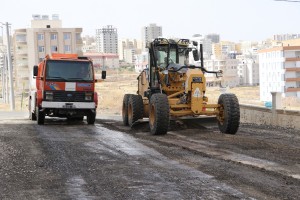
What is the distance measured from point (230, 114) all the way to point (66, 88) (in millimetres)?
8179

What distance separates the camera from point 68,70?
867 inches

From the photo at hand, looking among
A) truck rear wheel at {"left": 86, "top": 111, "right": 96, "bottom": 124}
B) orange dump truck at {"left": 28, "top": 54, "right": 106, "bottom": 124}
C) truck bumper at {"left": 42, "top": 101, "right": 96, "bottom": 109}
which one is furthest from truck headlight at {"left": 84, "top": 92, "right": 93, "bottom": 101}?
truck rear wheel at {"left": 86, "top": 111, "right": 96, "bottom": 124}

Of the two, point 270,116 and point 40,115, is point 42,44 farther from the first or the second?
point 270,116

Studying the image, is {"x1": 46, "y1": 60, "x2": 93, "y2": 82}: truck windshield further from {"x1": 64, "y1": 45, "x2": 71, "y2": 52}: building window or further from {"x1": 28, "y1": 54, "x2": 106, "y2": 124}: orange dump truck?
{"x1": 64, "y1": 45, "x2": 71, "y2": 52}: building window

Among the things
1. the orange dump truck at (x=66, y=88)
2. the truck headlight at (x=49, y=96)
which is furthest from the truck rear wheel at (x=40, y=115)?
the truck headlight at (x=49, y=96)

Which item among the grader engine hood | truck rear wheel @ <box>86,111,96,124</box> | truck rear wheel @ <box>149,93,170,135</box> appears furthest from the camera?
truck rear wheel @ <box>86,111,96,124</box>

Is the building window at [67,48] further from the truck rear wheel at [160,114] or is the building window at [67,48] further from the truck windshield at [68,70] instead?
the truck rear wheel at [160,114]

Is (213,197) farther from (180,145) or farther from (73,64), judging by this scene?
(73,64)

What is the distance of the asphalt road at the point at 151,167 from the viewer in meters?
7.48

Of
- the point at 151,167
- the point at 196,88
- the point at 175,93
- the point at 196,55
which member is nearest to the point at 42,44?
the point at 196,55

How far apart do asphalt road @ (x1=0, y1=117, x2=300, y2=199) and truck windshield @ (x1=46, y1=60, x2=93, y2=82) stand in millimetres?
6572

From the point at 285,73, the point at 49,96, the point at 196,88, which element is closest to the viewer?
the point at 196,88

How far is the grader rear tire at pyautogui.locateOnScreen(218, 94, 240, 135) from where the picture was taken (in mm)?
16094

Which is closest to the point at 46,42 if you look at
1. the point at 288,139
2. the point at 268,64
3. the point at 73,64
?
the point at 268,64
